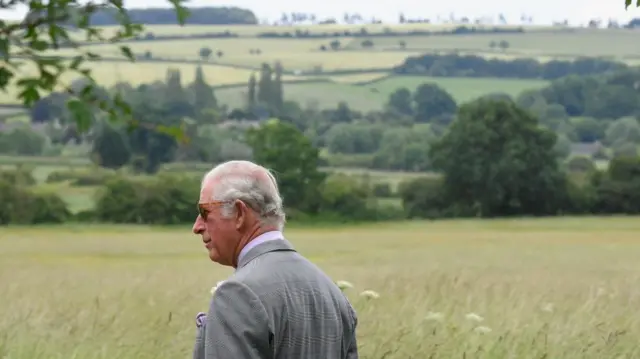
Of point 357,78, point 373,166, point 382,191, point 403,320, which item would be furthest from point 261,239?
point 357,78

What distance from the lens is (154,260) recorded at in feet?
124

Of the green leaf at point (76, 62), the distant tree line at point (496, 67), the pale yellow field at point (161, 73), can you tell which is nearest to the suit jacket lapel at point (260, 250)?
the green leaf at point (76, 62)

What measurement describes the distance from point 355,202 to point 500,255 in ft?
137

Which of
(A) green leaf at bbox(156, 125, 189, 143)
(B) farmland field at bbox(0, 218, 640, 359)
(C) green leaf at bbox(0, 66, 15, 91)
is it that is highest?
(C) green leaf at bbox(0, 66, 15, 91)

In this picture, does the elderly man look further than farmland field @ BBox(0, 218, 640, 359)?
No

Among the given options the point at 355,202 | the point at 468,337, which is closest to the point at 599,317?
the point at 468,337

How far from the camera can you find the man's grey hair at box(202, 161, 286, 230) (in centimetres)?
460

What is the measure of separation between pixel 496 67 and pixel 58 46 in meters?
175

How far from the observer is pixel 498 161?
83.9 m

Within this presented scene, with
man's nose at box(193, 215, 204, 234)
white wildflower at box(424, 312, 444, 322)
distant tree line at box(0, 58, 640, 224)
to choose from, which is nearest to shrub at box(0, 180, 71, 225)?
distant tree line at box(0, 58, 640, 224)

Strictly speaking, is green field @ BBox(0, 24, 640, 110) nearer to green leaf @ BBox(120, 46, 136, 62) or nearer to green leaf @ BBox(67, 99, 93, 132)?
green leaf @ BBox(120, 46, 136, 62)

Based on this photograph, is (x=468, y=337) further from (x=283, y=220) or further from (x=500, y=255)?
(x=500, y=255)

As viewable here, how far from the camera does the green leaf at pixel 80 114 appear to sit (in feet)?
13.5

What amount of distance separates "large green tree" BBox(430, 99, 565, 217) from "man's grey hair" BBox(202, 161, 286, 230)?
2931 inches
